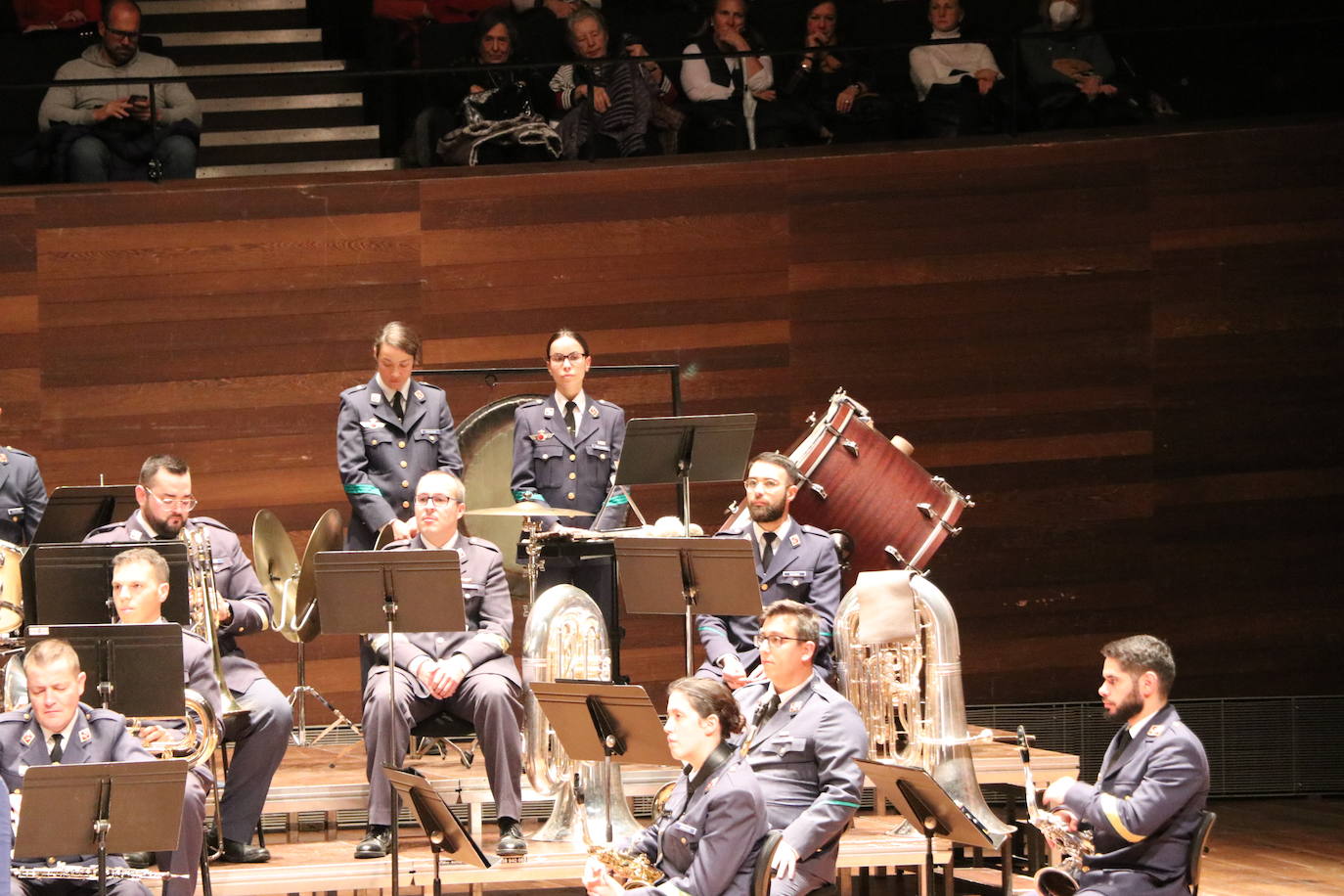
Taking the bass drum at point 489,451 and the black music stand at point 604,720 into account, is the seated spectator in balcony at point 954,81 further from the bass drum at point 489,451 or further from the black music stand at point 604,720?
the black music stand at point 604,720

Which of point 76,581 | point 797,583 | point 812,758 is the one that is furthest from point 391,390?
point 812,758

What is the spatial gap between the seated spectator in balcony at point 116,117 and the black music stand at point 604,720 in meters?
4.31

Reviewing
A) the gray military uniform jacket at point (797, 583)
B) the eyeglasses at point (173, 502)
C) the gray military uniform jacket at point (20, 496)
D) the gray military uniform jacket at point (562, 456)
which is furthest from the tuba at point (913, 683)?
the gray military uniform jacket at point (20, 496)

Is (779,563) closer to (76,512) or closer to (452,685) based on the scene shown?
(452,685)

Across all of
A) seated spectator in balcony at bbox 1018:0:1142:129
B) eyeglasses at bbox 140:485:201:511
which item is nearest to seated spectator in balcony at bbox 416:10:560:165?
seated spectator in balcony at bbox 1018:0:1142:129

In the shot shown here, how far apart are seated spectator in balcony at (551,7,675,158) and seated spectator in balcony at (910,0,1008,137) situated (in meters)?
1.38

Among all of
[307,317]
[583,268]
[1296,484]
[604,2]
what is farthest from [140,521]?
[1296,484]

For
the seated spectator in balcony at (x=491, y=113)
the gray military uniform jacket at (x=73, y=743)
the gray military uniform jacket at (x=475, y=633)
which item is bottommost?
the gray military uniform jacket at (x=73, y=743)

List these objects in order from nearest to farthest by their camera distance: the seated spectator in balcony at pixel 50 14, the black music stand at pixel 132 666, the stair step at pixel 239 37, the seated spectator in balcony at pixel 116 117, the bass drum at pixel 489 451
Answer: the black music stand at pixel 132 666, the bass drum at pixel 489 451, the seated spectator in balcony at pixel 116 117, the seated spectator in balcony at pixel 50 14, the stair step at pixel 239 37

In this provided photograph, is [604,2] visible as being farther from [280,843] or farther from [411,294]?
[280,843]

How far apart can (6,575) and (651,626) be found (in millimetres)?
3519

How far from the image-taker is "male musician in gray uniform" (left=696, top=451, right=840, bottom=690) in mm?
7113

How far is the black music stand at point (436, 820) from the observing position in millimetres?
5559

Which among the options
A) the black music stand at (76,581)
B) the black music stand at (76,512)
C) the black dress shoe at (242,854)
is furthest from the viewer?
the black music stand at (76,512)
